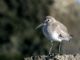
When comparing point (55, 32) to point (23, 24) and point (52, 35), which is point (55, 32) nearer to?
point (52, 35)

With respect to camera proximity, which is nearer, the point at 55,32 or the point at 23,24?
the point at 55,32

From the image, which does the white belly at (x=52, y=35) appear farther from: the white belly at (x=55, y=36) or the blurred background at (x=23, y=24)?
the blurred background at (x=23, y=24)

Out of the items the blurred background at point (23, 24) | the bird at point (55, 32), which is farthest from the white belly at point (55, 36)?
the blurred background at point (23, 24)

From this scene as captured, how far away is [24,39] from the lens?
20328 millimetres

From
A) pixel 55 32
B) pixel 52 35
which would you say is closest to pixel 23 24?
pixel 55 32

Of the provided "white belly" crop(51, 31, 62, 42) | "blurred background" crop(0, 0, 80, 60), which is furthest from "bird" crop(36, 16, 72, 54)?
"blurred background" crop(0, 0, 80, 60)

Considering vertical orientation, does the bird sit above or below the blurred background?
below

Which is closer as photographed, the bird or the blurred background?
the bird

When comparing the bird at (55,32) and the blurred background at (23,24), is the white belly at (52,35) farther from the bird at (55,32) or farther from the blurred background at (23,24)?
the blurred background at (23,24)

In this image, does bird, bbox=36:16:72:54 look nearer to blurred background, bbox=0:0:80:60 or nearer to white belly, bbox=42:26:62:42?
white belly, bbox=42:26:62:42

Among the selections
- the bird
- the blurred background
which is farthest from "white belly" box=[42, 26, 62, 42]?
the blurred background

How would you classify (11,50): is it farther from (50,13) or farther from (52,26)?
(52,26)

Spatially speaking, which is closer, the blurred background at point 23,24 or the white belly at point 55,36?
the white belly at point 55,36

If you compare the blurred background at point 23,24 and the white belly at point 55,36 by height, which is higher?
the blurred background at point 23,24
